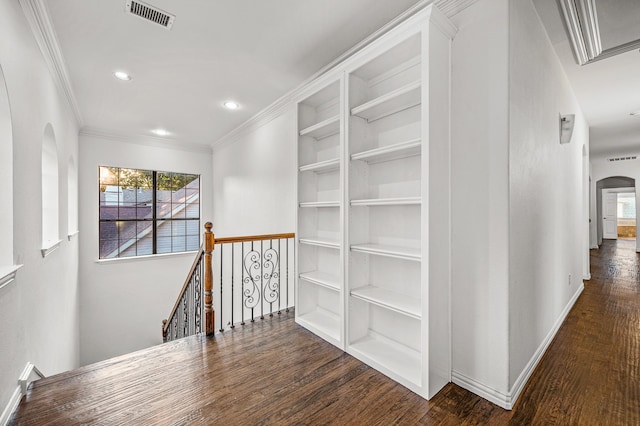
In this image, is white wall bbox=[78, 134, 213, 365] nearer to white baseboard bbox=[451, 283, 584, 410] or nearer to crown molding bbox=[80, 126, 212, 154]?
crown molding bbox=[80, 126, 212, 154]

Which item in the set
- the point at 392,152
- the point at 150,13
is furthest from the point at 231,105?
the point at 392,152

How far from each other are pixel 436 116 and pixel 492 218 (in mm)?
755

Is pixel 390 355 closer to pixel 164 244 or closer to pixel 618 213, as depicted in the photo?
pixel 164 244

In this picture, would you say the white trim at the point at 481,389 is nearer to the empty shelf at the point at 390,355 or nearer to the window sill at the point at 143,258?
the empty shelf at the point at 390,355

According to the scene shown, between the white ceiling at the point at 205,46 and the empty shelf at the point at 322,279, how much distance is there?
2206 millimetres

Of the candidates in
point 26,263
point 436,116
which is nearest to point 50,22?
point 26,263

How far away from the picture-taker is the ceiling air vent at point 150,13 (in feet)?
6.88

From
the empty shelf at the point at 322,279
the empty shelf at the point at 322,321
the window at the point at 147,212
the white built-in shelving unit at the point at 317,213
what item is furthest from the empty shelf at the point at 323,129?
the window at the point at 147,212

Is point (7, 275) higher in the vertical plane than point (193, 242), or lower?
higher

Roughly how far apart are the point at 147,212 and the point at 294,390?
17.4 feet

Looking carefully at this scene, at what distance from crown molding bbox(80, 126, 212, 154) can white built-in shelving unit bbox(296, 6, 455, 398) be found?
4038mm

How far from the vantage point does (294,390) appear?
6.19ft

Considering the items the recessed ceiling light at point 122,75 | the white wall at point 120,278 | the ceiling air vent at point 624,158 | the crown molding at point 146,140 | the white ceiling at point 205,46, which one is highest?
the white ceiling at point 205,46

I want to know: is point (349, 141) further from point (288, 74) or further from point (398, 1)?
point (288, 74)
